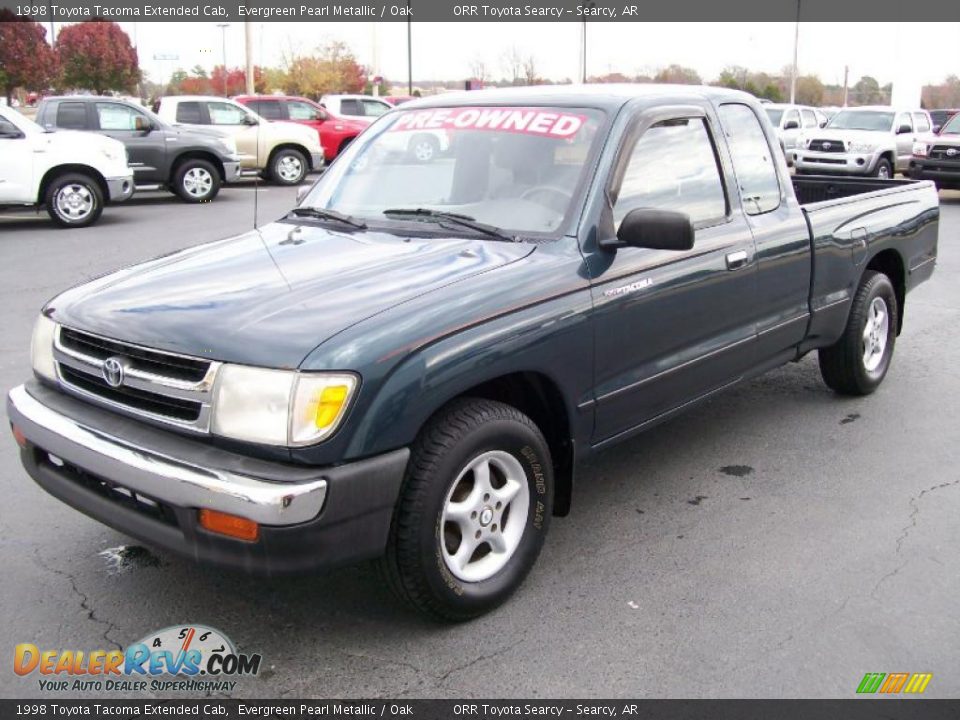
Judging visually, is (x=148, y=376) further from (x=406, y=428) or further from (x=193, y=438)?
(x=406, y=428)

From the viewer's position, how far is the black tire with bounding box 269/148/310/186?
1950cm

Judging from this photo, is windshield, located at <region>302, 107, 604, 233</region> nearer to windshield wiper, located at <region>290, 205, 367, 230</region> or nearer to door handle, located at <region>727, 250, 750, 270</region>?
windshield wiper, located at <region>290, 205, 367, 230</region>

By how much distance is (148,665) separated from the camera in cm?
308

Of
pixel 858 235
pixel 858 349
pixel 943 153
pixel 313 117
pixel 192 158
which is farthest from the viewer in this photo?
pixel 313 117

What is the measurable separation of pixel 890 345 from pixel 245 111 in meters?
16.0

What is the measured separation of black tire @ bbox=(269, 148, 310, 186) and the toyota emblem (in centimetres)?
1709

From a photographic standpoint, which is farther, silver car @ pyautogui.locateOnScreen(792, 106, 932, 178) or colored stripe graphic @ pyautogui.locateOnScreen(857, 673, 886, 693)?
silver car @ pyautogui.locateOnScreen(792, 106, 932, 178)

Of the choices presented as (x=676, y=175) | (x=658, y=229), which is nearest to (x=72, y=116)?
(x=676, y=175)

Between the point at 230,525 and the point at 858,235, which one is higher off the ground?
the point at 858,235

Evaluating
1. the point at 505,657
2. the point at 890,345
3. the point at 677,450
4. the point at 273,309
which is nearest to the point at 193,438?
the point at 273,309

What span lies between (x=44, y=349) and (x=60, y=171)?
35.1 ft

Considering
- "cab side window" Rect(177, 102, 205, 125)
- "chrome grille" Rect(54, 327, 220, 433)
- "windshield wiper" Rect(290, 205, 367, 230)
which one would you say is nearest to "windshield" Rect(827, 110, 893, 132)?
"cab side window" Rect(177, 102, 205, 125)

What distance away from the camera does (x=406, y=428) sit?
2.92m

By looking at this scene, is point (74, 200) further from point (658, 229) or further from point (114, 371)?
point (658, 229)
